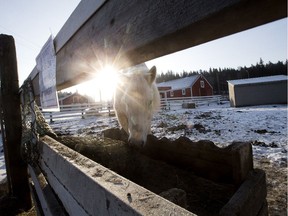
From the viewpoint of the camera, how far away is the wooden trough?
56 cm

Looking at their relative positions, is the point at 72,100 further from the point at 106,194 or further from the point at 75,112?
the point at 106,194

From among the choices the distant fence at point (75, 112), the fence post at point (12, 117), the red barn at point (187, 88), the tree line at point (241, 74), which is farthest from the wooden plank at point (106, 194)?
the tree line at point (241, 74)

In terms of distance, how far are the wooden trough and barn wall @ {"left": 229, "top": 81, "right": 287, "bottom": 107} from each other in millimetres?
22508

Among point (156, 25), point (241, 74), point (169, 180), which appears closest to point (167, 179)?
point (169, 180)

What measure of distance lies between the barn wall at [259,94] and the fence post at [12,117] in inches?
879

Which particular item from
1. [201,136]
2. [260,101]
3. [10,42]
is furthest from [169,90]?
[10,42]

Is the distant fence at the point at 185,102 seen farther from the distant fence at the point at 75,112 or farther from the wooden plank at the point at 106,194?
the wooden plank at the point at 106,194

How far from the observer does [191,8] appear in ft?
1.75

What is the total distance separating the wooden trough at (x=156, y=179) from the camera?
1.85 feet

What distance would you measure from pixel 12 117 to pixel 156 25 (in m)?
2.52

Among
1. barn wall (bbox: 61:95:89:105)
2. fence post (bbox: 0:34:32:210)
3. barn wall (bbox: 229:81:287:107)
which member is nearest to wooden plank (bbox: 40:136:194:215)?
fence post (bbox: 0:34:32:210)

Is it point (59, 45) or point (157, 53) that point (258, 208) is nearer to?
point (157, 53)

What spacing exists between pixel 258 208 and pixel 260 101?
79.7ft

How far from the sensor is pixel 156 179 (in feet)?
4.77
